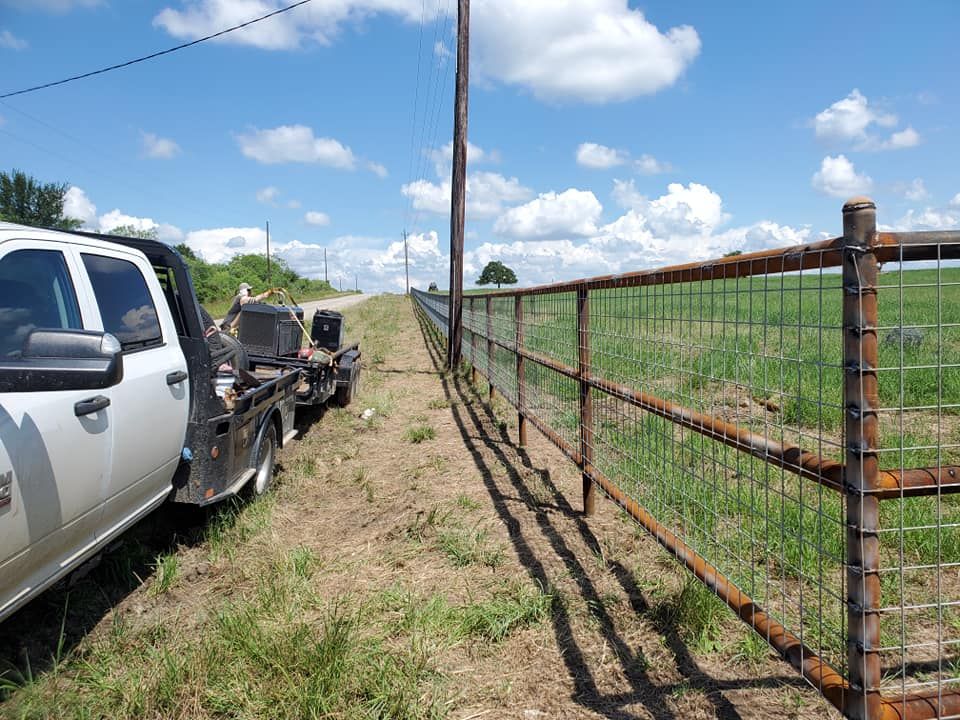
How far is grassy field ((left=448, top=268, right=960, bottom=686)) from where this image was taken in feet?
6.97

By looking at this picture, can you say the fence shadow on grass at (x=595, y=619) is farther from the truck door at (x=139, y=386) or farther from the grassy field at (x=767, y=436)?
the truck door at (x=139, y=386)

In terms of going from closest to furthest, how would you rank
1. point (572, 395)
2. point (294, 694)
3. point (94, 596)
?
point (294, 694), point (94, 596), point (572, 395)

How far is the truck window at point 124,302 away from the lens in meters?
3.24

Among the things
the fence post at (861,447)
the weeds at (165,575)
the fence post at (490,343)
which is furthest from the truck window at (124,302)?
the fence post at (490,343)

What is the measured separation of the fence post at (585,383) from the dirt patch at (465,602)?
0.46 meters

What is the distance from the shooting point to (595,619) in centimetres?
322

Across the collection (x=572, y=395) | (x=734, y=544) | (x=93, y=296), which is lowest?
(x=734, y=544)

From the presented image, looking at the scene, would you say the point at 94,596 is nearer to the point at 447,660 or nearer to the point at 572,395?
the point at 447,660

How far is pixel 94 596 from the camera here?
361 cm

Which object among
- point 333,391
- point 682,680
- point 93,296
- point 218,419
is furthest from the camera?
point 333,391

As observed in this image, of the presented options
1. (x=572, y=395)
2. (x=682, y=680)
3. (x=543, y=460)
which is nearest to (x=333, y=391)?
(x=543, y=460)

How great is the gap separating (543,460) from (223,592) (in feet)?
10.5

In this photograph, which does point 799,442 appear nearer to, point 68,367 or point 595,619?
point 595,619

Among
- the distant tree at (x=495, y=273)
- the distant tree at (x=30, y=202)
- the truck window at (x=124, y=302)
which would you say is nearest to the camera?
the truck window at (x=124, y=302)
